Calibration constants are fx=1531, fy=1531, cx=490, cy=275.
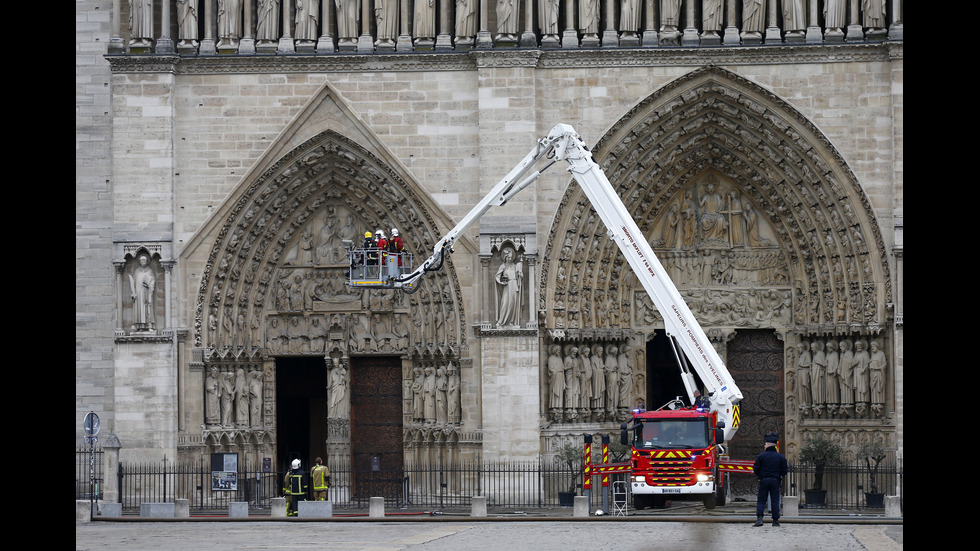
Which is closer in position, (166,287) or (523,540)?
(523,540)

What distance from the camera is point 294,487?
25.5 meters

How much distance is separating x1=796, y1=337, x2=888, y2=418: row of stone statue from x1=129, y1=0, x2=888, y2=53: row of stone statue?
569cm

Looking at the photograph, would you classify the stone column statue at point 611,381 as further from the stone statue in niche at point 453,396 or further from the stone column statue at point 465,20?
the stone column statue at point 465,20

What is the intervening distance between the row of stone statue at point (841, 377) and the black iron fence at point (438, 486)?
1091mm

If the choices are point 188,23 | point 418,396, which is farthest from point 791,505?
point 188,23

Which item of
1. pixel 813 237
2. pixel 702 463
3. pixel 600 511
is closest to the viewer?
pixel 702 463

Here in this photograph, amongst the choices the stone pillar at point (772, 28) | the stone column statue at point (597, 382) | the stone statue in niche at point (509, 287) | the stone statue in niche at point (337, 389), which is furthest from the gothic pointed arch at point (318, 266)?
the stone pillar at point (772, 28)

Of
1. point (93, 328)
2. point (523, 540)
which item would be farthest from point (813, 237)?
point (93, 328)

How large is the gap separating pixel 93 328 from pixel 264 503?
4.72 meters

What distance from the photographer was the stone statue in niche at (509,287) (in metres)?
27.2

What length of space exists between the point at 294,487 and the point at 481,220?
5.76 m

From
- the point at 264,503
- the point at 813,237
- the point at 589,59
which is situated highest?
the point at 589,59

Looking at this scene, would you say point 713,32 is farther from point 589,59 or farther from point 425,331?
point 425,331

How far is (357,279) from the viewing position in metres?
26.6
